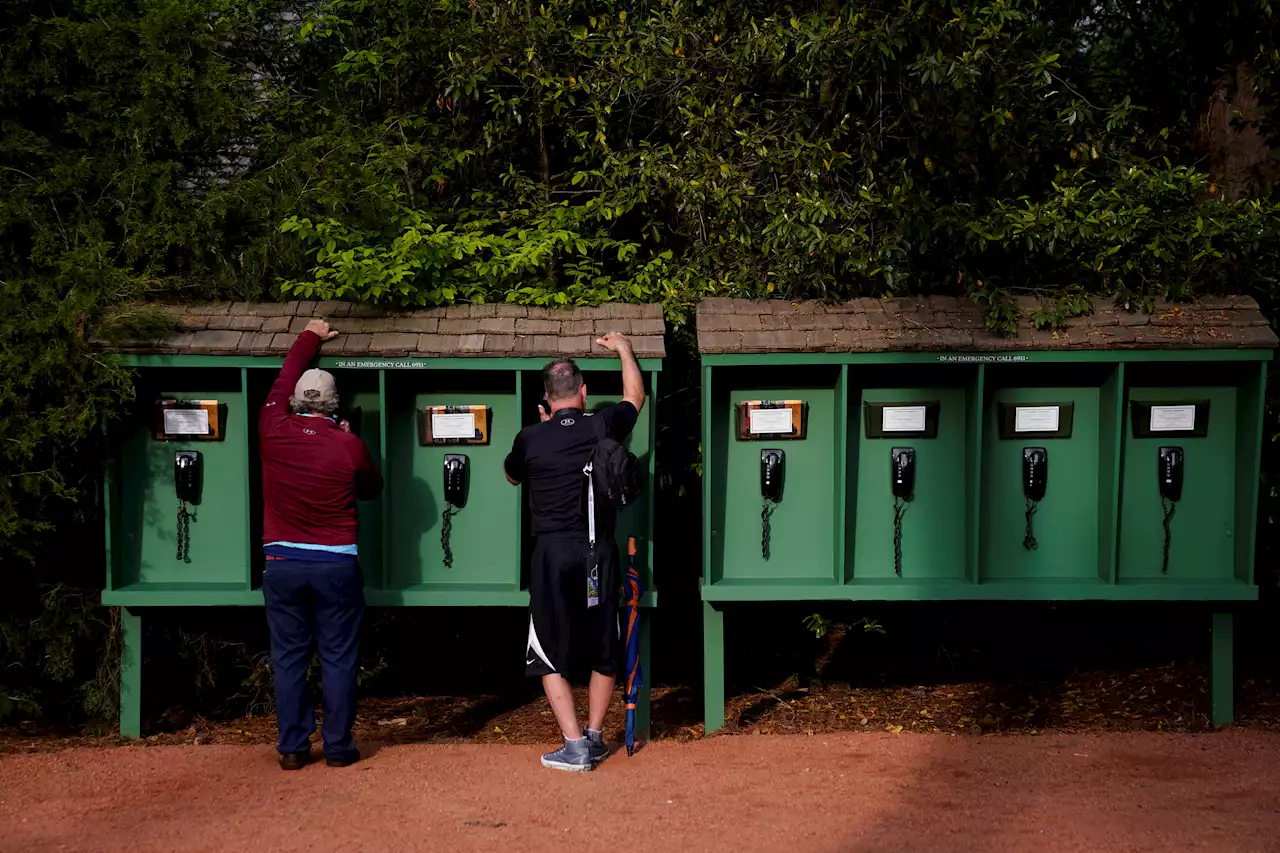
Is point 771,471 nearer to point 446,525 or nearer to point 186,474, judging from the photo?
point 446,525

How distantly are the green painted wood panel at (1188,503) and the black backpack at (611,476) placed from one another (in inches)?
110

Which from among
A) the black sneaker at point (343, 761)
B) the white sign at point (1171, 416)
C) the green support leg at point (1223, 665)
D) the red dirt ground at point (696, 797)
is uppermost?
the white sign at point (1171, 416)

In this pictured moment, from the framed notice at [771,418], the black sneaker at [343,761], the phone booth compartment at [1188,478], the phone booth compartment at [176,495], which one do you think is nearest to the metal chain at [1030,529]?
the phone booth compartment at [1188,478]

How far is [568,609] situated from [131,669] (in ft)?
8.44

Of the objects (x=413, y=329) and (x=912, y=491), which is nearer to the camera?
(x=413, y=329)

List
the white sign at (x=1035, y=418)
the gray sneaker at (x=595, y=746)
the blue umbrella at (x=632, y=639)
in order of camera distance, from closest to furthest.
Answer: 1. the gray sneaker at (x=595, y=746)
2. the blue umbrella at (x=632, y=639)
3. the white sign at (x=1035, y=418)

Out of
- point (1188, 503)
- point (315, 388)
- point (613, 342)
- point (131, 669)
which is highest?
point (613, 342)

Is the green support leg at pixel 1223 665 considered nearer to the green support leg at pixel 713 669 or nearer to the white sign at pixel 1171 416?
the white sign at pixel 1171 416

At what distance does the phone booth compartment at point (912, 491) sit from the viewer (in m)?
6.80

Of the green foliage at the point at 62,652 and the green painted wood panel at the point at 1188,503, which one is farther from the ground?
the green painted wood panel at the point at 1188,503

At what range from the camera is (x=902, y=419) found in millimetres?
6754

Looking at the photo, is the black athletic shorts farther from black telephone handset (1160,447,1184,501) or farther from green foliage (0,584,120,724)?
black telephone handset (1160,447,1184,501)

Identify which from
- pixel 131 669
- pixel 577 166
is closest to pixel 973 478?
pixel 577 166

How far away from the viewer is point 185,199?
7023 mm
